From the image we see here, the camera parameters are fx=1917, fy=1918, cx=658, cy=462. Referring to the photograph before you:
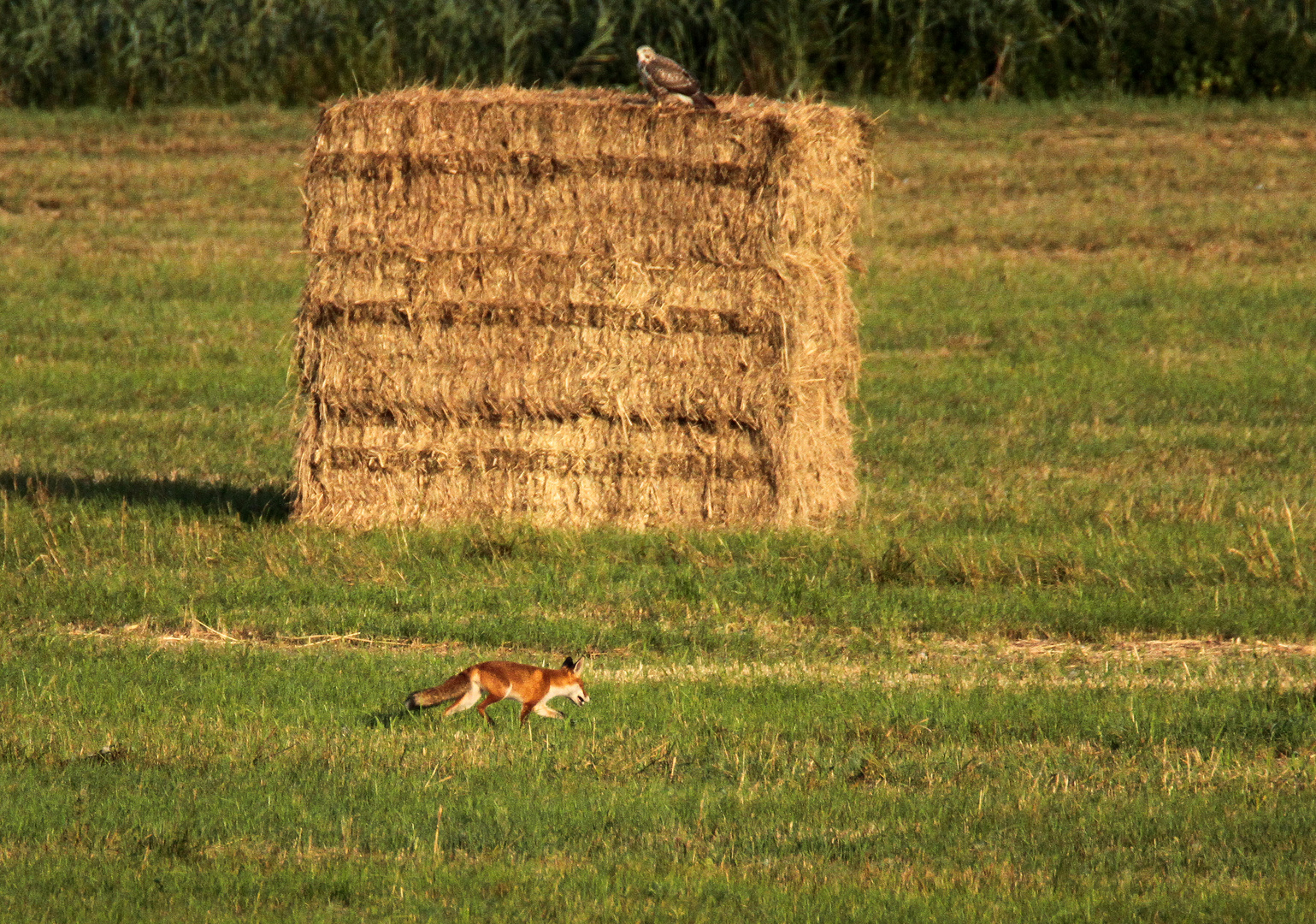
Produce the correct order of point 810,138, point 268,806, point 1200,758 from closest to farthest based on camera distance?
point 268,806 < point 1200,758 < point 810,138

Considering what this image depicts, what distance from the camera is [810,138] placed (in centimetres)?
1202

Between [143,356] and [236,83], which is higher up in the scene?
[236,83]

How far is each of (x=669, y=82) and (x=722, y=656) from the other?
178 inches

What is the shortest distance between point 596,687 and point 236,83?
22.1 meters

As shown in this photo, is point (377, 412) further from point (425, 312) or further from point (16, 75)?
point (16, 75)

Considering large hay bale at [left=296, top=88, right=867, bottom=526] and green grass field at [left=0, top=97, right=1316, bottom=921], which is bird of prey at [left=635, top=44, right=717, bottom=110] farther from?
green grass field at [left=0, top=97, right=1316, bottom=921]

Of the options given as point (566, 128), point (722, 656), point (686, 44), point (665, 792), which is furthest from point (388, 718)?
point (686, 44)

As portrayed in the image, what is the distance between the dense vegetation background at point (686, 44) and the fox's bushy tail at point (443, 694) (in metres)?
19.8

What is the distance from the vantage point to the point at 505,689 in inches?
293

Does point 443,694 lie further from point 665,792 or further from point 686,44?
point 686,44

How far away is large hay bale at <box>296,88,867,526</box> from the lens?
1201 cm

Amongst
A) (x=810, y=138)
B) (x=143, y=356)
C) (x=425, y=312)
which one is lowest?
(x=143, y=356)

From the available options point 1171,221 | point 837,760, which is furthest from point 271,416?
point 1171,221

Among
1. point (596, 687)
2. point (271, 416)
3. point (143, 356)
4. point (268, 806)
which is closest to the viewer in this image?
point (268, 806)
